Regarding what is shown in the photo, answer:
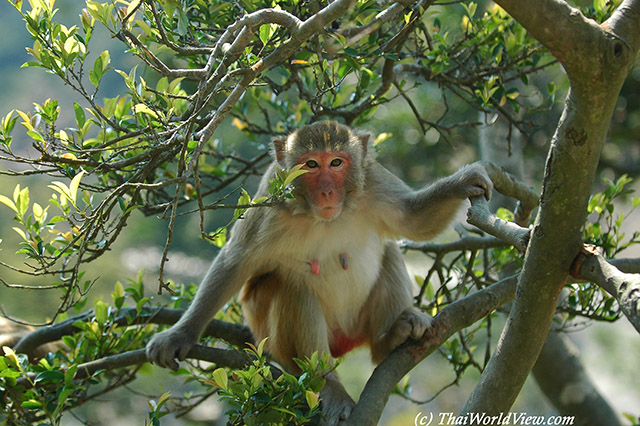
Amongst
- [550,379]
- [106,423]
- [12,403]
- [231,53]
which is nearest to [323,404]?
[12,403]

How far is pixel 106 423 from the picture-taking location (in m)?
10.8

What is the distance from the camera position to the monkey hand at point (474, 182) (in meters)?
3.19

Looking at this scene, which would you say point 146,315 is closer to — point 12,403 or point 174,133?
point 12,403

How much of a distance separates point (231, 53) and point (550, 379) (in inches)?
166

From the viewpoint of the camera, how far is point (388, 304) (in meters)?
4.07

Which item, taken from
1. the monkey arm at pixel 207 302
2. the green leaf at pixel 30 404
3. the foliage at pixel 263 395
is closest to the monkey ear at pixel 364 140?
the monkey arm at pixel 207 302

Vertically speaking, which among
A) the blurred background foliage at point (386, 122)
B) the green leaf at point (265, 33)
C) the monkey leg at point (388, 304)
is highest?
the blurred background foliage at point (386, 122)

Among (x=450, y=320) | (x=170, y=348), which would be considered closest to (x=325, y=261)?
(x=450, y=320)

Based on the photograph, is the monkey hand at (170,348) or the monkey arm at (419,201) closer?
the monkey arm at (419,201)

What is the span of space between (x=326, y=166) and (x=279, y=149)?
44cm

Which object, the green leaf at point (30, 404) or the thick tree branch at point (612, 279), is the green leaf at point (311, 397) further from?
the green leaf at point (30, 404)

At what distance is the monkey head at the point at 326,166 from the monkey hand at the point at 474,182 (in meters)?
0.69

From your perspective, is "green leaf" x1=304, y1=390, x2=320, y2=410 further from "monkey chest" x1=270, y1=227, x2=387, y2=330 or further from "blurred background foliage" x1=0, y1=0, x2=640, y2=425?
"monkey chest" x1=270, y1=227, x2=387, y2=330

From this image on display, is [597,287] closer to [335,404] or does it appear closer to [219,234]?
[335,404]
